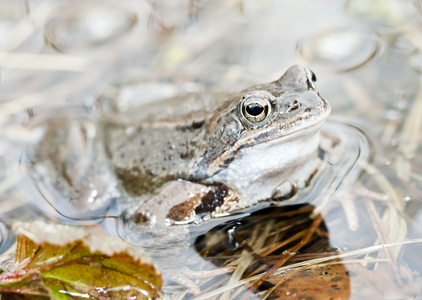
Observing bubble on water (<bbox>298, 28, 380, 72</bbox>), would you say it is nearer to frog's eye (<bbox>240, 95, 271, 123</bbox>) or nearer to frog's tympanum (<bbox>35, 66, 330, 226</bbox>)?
frog's tympanum (<bbox>35, 66, 330, 226</bbox>)

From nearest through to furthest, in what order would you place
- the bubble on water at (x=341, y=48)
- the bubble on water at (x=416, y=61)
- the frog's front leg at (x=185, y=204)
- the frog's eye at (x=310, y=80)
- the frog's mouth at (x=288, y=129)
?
1. the frog's mouth at (x=288, y=129)
2. the frog's eye at (x=310, y=80)
3. the frog's front leg at (x=185, y=204)
4. the bubble on water at (x=416, y=61)
5. the bubble on water at (x=341, y=48)

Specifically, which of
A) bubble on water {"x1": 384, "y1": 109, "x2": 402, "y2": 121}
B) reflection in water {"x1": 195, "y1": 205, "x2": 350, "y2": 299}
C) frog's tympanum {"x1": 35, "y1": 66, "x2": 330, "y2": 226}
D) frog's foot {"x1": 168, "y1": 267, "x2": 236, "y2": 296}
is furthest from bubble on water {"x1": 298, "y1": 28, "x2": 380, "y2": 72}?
frog's foot {"x1": 168, "y1": 267, "x2": 236, "y2": 296}

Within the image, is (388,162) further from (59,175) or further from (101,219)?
(59,175)

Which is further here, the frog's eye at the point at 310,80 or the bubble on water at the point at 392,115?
the bubble on water at the point at 392,115

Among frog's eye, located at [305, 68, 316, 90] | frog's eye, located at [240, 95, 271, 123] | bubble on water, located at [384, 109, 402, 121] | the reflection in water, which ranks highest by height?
frog's eye, located at [305, 68, 316, 90]

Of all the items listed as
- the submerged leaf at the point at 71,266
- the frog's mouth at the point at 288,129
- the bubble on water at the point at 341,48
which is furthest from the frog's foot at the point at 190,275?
the bubble on water at the point at 341,48

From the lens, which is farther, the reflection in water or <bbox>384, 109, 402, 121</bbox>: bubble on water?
<bbox>384, 109, 402, 121</bbox>: bubble on water

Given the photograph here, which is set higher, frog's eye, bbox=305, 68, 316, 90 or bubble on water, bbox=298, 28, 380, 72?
frog's eye, bbox=305, 68, 316, 90

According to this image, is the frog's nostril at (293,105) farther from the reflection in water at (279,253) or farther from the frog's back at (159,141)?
the reflection in water at (279,253)
